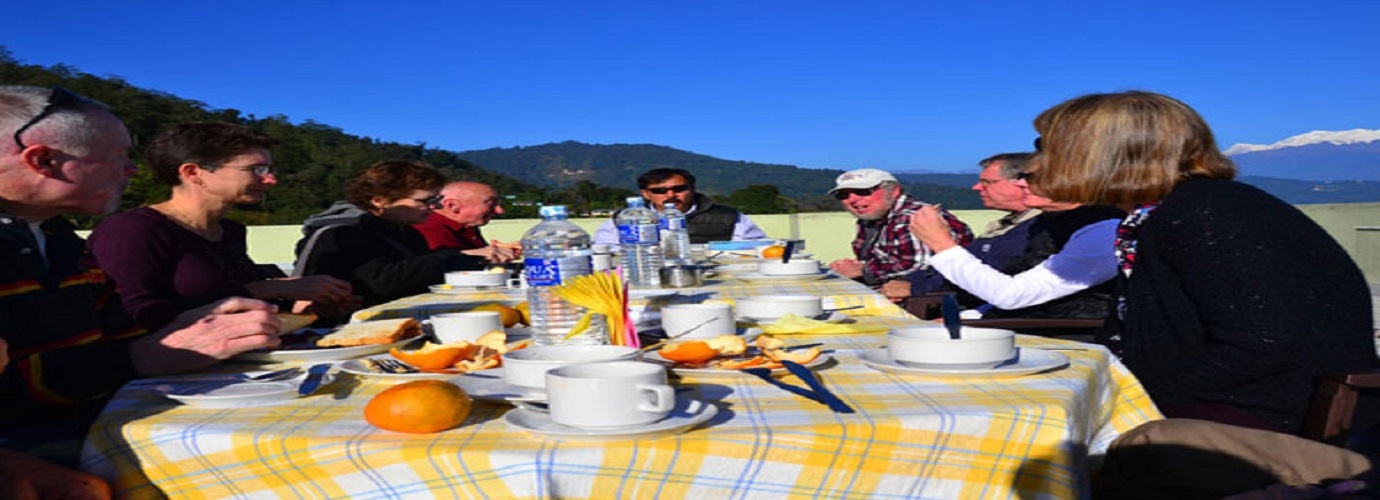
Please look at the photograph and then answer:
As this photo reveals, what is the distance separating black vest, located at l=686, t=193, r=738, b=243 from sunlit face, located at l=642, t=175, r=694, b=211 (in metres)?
0.19

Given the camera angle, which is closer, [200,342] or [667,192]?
[200,342]

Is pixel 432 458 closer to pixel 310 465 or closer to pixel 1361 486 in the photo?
pixel 310 465

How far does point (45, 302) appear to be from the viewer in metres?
2.04

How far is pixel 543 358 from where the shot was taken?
145 cm

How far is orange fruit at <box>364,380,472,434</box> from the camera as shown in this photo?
1187 millimetres

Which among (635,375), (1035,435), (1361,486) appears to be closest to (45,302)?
(635,375)

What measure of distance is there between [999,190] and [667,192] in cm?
306

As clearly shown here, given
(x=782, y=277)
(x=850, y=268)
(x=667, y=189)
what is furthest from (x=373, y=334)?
(x=667, y=189)

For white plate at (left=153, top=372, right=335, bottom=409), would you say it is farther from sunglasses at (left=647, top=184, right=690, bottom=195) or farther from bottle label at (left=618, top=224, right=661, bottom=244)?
sunglasses at (left=647, top=184, right=690, bottom=195)

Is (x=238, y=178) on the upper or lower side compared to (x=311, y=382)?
upper

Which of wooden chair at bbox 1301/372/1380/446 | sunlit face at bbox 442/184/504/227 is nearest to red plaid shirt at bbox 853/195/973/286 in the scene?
sunlit face at bbox 442/184/504/227

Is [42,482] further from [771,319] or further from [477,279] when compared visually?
[477,279]

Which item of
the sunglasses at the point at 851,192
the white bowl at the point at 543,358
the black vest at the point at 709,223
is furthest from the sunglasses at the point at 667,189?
the white bowl at the point at 543,358

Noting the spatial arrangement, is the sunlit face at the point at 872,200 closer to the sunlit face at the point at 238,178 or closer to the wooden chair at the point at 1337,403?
the sunlit face at the point at 238,178
